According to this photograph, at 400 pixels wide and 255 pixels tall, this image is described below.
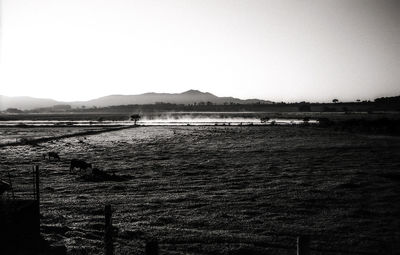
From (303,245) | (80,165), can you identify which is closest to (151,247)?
(303,245)

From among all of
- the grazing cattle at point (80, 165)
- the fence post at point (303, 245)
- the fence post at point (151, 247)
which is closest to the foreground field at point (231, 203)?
the grazing cattle at point (80, 165)

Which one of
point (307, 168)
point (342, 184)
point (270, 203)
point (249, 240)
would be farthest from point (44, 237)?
point (307, 168)

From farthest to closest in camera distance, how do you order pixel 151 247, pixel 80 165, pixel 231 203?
pixel 80 165
pixel 231 203
pixel 151 247

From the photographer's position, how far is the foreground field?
11023 mm

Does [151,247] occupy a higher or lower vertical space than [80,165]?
higher

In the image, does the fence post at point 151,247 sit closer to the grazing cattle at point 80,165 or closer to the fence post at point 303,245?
the fence post at point 303,245

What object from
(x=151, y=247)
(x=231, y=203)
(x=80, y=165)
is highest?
(x=151, y=247)

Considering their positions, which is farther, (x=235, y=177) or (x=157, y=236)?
(x=235, y=177)

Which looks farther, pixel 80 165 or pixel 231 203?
pixel 80 165

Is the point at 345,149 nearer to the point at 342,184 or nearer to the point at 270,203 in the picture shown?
the point at 342,184

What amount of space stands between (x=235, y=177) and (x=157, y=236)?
9813 mm

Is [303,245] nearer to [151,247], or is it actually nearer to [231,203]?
[151,247]

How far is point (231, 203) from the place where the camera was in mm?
15133

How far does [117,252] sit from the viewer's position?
33.9 ft
